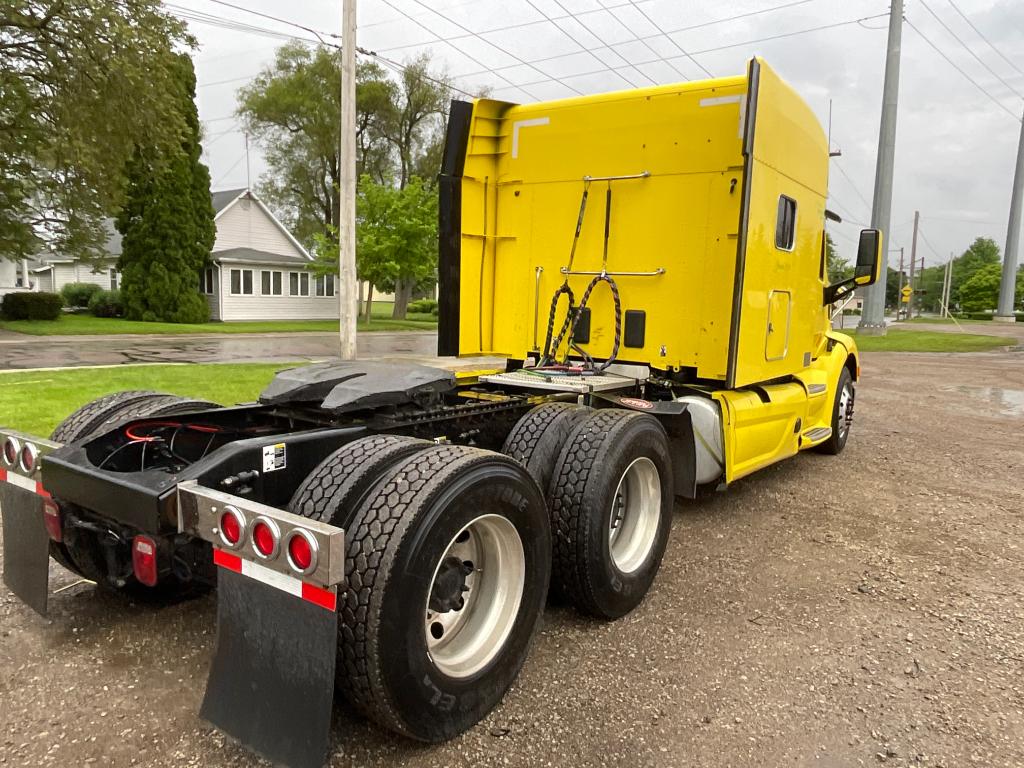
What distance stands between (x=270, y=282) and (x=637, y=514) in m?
35.5

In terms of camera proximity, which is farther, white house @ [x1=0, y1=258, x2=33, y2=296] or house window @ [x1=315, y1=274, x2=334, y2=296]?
white house @ [x1=0, y1=258, x2=33, y2=296]

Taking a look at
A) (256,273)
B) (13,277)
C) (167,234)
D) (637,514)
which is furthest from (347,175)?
(13,277)

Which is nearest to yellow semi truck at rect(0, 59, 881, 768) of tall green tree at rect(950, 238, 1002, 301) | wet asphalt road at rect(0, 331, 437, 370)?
wet asphalt road at rect(0, 331, 437, 370)

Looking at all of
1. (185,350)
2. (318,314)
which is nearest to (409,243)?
(318,314)

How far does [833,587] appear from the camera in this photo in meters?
4.20

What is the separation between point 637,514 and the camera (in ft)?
13.2

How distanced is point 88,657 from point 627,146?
15.1 ft

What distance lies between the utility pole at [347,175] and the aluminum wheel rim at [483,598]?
40.0ft

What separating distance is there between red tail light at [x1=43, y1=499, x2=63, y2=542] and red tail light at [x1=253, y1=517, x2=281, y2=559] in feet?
4.23

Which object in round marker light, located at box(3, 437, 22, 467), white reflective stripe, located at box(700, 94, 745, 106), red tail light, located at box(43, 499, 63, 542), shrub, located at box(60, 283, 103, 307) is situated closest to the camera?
red tail light, located at box(43, 499, 63, 542)

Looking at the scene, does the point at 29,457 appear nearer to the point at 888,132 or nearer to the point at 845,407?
the point at 845,407

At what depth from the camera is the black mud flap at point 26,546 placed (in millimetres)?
3056

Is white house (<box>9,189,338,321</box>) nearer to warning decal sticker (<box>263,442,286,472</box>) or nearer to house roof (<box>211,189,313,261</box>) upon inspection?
house roof (<box>211,189,313,261</box>)

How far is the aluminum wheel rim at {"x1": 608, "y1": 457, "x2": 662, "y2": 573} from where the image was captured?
3.92 m
